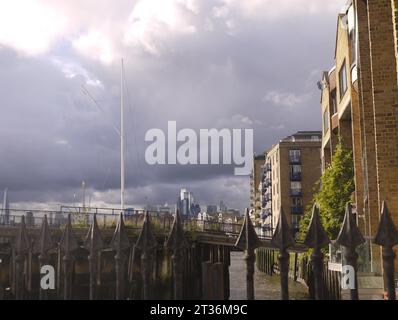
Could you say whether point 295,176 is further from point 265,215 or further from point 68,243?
point 68,243

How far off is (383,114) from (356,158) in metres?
9.43

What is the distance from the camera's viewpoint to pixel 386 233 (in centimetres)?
411

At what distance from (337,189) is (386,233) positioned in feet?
84.7

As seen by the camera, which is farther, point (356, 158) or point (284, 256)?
point (356, 158)

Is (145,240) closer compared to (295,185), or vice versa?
(145,240)

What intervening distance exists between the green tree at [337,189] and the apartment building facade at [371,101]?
2037 millimetres

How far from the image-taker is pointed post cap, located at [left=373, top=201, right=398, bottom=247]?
4.10 meters

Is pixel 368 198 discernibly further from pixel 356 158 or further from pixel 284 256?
pixel 284 256

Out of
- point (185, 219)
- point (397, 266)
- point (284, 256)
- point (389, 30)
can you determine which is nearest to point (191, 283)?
point (185, 219)

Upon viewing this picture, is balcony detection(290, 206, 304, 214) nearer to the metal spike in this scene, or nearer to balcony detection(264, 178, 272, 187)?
balcony detection(264, 178, 272, 187)

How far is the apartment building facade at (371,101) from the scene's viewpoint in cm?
1544

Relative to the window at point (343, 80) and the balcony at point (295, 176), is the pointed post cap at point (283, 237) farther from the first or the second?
the balcony at point (295, 176)

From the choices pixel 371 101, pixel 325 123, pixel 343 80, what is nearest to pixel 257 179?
pixel 325 123

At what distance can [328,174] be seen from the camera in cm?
2975
